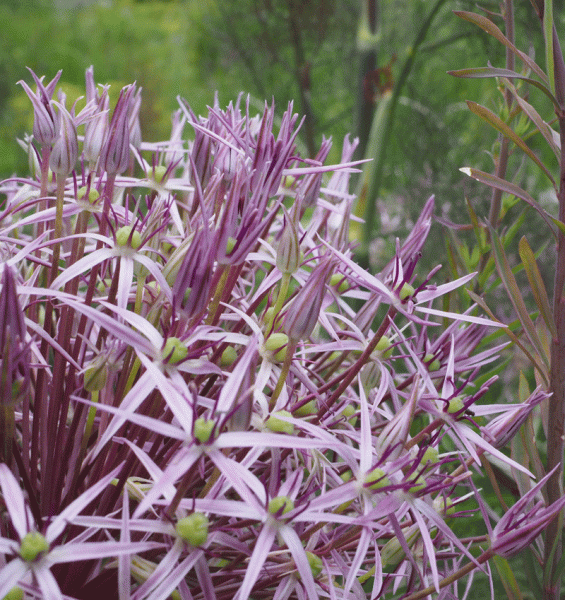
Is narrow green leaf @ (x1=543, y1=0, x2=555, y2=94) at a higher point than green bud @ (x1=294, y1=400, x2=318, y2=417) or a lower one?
higher

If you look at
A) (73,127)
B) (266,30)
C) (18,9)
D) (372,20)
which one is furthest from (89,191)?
(18,9)

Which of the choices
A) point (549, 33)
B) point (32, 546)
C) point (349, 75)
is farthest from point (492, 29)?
point (349, 75)

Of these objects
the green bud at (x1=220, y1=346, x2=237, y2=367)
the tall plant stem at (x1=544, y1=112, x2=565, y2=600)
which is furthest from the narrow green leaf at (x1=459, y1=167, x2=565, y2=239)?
the green bud at (x1=220, y1=346, x2=237, y2=367)

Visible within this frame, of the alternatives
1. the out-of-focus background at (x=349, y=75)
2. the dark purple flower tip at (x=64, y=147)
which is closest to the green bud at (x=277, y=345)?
the dark purple flower tip at (x=64, y=147)

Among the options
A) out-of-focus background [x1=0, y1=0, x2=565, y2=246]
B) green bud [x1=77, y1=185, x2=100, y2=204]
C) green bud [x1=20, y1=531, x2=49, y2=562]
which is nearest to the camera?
green bud [x1=20, y1=531, x2=49, y2=562]

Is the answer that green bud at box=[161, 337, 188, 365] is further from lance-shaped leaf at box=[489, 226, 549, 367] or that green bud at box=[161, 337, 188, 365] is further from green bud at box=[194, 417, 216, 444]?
lance-shaped leaf at box=[489, 226, 549, 367]

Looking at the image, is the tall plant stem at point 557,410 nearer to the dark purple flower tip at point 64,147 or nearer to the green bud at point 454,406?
the green bud at point 454,406

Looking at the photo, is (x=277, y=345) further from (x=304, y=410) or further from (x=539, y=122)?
(x=539, y=122)
